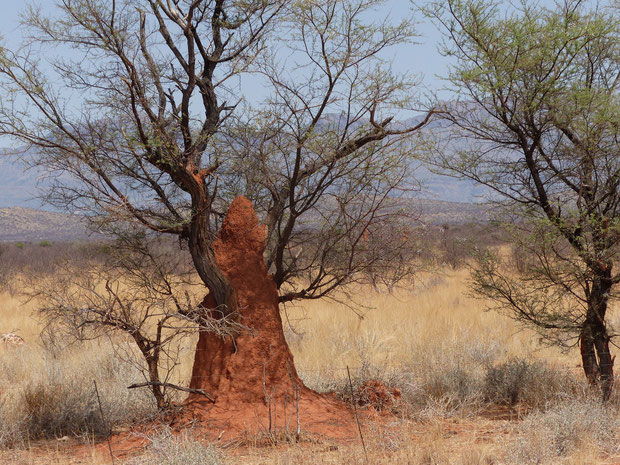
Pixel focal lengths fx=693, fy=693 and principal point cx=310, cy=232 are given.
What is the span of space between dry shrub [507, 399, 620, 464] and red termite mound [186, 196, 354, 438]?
1.72m

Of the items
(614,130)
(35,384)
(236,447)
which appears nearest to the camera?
(236,447)

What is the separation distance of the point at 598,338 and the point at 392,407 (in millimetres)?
2493

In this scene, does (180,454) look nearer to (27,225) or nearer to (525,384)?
(525,384)

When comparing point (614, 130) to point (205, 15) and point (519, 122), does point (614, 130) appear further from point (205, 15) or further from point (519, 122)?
point (205, 15)

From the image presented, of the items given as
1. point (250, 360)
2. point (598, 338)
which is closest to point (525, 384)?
point (598, 338)

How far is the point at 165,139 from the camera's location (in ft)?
21.6

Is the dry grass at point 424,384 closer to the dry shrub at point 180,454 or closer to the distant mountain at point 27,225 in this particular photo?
the dry shrub at point 180,454

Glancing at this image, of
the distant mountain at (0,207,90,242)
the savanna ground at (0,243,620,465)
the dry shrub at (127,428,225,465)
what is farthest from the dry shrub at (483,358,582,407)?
the distant mountain at (0,207,90,242)

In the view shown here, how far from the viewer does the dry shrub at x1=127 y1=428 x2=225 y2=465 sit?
5.35 metres

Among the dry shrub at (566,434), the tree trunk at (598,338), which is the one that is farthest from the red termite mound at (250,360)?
the tree trunk at (598,338)

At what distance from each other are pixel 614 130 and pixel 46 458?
6.48 metres

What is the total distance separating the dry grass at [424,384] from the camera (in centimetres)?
568

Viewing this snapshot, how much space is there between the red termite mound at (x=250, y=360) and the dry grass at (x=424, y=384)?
0.60 meters

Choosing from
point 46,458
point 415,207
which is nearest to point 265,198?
point 415,207
